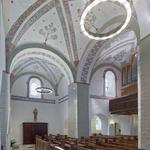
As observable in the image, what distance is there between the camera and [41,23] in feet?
33.0

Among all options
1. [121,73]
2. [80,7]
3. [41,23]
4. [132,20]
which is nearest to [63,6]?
[80,7]

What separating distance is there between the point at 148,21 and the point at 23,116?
13.1m

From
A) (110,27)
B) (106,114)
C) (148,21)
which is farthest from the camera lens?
(106,114)

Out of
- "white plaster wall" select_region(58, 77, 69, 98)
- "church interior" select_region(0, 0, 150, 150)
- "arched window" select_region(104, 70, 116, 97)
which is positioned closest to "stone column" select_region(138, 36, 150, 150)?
"church interior" select_region(0, 0, 150, 150)

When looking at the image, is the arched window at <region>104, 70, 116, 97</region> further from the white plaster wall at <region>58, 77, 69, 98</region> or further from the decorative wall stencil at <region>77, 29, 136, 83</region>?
the decorative wall stencil at <region>77, 29, 136, 83</region>

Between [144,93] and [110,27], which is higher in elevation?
[110,27]

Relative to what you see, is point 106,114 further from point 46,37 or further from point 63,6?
point 63,6

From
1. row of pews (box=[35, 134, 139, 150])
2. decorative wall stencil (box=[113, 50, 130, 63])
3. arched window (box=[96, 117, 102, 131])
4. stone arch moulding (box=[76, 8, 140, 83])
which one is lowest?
arched window (box=[96, 117, 102, 131])

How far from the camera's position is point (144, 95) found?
617 cm

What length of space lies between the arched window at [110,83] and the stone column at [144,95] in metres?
10.7

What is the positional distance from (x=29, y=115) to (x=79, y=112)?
716 centimetres

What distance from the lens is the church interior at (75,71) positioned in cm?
652

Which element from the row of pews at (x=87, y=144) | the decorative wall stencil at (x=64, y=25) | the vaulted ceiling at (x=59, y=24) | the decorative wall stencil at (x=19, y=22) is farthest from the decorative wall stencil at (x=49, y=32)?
the row of pews at (x=87, y=144)

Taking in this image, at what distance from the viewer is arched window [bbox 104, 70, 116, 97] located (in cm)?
1702
